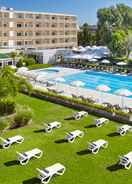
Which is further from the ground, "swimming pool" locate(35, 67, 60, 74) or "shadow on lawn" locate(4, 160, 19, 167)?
"swimming pool" locate(35, 67, 60, 74)

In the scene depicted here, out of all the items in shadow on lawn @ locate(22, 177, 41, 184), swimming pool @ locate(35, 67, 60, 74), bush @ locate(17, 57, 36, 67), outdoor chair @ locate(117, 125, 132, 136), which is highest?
bush @ locate(17, 57, 36, 67)

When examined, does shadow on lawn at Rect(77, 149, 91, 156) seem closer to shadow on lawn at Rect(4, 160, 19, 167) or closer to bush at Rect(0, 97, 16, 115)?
shadow on lawn at Rect(4, 160, 19, 167)

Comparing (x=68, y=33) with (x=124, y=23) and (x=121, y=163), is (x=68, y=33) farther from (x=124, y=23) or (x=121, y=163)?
(x=121, y=163)

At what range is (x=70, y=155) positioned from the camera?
18.3 metres

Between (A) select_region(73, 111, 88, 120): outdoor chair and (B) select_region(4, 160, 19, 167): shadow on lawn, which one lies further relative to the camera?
(A) select_region(73, 111, 88, 120): outdoor chair

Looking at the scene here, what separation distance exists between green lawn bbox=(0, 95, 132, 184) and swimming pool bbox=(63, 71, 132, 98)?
15.2m

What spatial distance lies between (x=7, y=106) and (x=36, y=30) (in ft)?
138

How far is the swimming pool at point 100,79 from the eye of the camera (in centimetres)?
3976

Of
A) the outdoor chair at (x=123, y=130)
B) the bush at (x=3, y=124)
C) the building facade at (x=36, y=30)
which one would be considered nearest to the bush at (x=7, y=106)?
the bush at (x=3, y=124)

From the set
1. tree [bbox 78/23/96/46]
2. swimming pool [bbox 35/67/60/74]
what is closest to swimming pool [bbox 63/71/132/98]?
swimming pool [bbox 35/67/60/74]

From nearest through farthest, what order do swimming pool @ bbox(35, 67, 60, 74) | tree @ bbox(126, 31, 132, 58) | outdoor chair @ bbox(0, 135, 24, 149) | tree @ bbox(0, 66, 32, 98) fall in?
outdoor chair @ bbox(0, 135, 24, 149)
tree @ bbox(0, 66, 32, 98)
swimming pool @ bbox(35, 67, 60, 74)
tree @ bbox(126, 31, 132, 58)

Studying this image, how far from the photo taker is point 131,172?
16234mm

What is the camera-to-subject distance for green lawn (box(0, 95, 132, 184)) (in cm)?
1570

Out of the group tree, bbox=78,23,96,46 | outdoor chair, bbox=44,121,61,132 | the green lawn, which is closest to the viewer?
the green lawn
